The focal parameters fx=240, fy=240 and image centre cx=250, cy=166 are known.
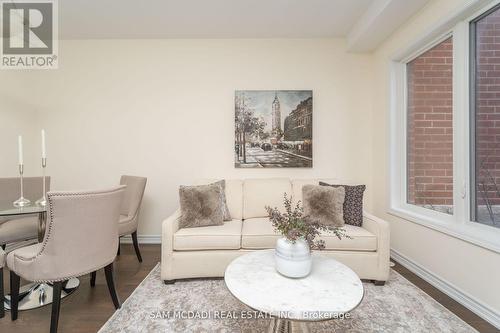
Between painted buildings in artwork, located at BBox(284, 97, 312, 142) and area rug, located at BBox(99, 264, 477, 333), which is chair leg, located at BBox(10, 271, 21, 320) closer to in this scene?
area rug, located at BBox(99, 264, 477, 333)

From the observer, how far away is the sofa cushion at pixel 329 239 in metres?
2.15

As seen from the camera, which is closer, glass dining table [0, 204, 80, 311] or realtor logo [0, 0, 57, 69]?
glass dining table [0, 204, 80, 311]

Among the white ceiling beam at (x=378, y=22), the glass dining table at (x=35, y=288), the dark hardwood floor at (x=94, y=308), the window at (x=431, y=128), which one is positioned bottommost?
the dark hardwood floor at (x=94, y=308)

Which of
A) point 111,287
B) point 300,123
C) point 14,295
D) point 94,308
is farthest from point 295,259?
point 300,123

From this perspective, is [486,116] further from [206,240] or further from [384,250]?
[206,240]

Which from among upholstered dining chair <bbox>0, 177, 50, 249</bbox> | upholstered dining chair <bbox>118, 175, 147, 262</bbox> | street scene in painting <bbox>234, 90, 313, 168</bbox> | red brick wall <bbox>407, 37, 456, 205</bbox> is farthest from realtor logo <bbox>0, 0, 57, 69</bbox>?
red brick wall <bbox>407, 37, 456, 205</bbox>

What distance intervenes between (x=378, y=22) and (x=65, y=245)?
3359 millimetres

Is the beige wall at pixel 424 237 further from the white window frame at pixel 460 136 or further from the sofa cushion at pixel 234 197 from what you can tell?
the sofa cushion at pixel 234 197

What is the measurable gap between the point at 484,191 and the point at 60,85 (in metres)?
4.75

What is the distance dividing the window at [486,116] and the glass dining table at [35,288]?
3.30 metres

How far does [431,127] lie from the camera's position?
94.6 inches

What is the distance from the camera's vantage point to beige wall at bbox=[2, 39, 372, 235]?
3182 millimetres

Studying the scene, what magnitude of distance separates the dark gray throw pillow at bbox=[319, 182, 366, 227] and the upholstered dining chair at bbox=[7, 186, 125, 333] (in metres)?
2.11

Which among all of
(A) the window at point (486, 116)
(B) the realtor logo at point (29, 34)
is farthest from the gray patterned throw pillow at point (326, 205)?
(B) the realtor logo at point (29, 34)
